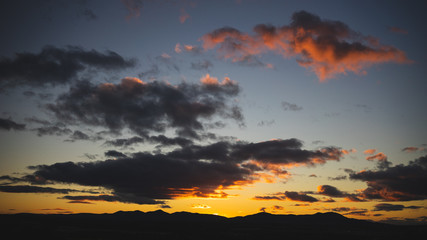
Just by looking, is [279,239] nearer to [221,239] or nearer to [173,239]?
[221,239]

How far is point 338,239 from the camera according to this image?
169m

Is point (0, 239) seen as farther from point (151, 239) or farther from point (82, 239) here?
point (151, 239)

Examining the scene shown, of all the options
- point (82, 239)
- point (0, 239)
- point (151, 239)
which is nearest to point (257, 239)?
point (151, 239)

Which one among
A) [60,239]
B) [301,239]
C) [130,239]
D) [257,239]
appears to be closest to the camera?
[60,239]

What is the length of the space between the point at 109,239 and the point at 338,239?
13626cm

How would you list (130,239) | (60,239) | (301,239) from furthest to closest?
(301,239)
(130,239)
(60,239)

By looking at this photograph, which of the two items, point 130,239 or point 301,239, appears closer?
point 130,239

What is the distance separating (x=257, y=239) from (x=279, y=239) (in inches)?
563

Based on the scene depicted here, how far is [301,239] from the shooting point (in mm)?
159500

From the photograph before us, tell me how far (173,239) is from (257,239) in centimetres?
4733

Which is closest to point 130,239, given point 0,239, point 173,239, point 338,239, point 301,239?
point 173,239

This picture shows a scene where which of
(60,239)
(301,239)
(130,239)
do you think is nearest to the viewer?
(60,239)

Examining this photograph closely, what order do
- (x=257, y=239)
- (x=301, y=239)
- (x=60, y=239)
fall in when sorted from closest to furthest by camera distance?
(x=60, y=239) < (x=257, y=239) < (x=301, y=239)

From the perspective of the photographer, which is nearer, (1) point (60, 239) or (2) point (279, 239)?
(1) point (60, 239)
